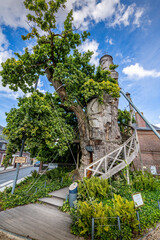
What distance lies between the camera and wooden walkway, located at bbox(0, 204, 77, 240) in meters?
3.52

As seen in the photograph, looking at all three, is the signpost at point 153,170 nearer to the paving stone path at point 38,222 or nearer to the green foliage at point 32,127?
the green foliage at point 32,127

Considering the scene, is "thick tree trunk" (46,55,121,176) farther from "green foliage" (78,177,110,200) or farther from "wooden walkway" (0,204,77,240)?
"wooden walkway" (0,204,77,240)

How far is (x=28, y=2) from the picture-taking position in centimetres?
782

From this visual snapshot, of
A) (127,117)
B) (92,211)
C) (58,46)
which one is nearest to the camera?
(92,211)

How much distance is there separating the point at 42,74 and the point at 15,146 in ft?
24.3

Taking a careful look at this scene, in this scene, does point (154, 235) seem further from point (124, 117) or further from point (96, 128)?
point (124, 117)

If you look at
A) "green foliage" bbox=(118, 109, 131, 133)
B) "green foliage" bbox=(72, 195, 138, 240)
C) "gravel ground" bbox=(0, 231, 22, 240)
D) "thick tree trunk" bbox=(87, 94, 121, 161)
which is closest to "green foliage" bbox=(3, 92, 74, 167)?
"thick tree trunk" bbox=(87, 94, 121, 161)

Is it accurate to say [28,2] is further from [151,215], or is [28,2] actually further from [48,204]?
[151,215]

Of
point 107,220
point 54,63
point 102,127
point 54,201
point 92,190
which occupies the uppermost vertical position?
point 54,63

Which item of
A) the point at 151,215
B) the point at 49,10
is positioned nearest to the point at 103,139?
the point at 151,215

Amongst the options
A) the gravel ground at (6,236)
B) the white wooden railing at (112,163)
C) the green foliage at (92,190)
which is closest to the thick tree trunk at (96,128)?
the white wooden railing at (112,163)

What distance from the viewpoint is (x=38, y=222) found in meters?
4.17

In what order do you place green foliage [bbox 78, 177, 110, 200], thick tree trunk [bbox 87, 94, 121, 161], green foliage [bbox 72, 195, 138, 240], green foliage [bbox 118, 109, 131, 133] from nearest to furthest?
green foliage [bbox 72, 195, 138, 240], green foliage [bbox 78, 177, 110, 200], thick tree trunk [bbox 87, 94, 121, 161], green foliage [bbox 118, 109, 131, 133]

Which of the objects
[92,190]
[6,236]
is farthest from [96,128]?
[6,236]
